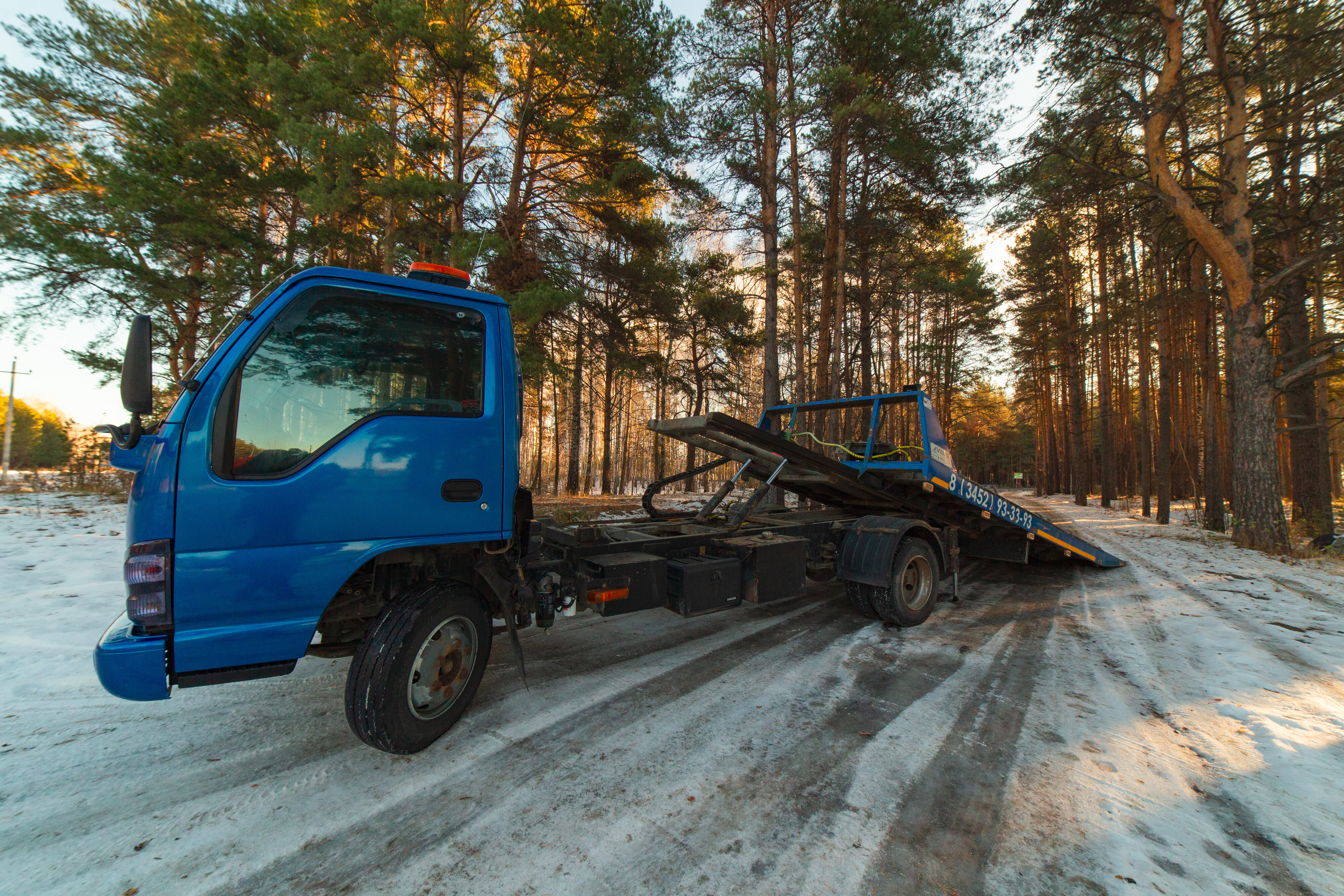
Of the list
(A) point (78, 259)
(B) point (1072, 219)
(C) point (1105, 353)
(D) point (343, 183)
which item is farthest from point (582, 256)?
(C) point (1105, 353)

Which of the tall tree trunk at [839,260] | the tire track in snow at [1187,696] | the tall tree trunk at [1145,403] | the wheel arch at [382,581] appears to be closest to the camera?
the tire track in snow at [1187,696]

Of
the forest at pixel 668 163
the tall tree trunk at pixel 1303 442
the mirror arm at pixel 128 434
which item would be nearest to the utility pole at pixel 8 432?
the forest at pixel 668 163

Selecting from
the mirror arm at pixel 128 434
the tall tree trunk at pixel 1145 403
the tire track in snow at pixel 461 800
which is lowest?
the tire track in snow at pixel 461 800

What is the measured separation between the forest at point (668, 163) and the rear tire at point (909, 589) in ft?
11.1

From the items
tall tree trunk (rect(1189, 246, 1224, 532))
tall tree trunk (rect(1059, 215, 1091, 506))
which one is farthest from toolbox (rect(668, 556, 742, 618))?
tall tree trunk (rect(1059, 215, 1091, 506))

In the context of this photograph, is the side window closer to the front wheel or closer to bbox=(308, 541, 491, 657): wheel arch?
bbox=(308, 541, 491, 657): wheel arch

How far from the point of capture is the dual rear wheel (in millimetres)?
4879

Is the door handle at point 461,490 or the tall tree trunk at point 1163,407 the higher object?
the tall tree trunk at point 1163,407

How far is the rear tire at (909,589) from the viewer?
4.88 m

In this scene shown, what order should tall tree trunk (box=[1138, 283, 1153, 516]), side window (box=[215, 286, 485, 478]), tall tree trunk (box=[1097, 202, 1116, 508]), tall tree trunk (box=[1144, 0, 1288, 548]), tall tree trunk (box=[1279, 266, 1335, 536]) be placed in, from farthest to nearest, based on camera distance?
tall tree trunk (box=[1097, 202, 1116, 508]), tall tree trunk (box=[1138, 283, 1153, 516]), tall tree trunk (box=[1279, 266, 1335, 536]), tall tree trunk (box=[1144, 0, 1288, 548]), side window (box=[215, 286, 485, 478])

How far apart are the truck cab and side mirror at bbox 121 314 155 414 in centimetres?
4

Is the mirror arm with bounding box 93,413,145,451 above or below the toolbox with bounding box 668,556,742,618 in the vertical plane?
above

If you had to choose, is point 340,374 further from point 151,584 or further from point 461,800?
point 461,800

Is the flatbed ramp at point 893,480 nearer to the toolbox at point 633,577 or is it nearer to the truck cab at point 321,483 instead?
the toolbox at point 633,577
